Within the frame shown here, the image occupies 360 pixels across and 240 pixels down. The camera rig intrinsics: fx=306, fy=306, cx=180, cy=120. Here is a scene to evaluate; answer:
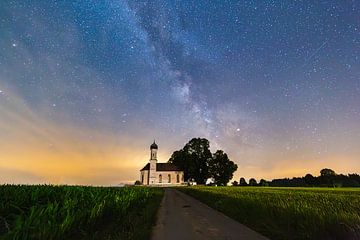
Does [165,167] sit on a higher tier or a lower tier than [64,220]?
higher

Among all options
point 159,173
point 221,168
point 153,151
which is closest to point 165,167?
point 159,173

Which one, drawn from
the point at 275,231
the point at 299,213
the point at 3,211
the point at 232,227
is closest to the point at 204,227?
the point at 232,227

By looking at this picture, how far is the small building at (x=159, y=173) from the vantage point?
133 m

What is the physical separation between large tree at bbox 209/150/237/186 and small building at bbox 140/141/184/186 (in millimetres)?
16050

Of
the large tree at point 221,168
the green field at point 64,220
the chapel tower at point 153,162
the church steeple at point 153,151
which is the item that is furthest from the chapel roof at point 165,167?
the green field at point 64,220

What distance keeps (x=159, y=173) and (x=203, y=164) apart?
27.5 metres

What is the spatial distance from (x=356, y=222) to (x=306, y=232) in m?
1.50

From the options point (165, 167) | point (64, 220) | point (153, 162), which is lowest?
point (64, 220)

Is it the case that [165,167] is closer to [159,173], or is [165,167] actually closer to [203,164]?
[159,173]

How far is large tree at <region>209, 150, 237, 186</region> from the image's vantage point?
116m

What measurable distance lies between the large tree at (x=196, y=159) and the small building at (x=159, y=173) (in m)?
7.16

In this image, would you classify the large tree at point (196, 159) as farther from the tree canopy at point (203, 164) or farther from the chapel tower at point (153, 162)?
the chapel tower at point (153, 162)

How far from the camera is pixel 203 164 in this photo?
11994cm

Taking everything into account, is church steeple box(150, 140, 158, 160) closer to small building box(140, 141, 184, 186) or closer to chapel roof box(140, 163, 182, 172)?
small building box(140, 141, 184, 186)
